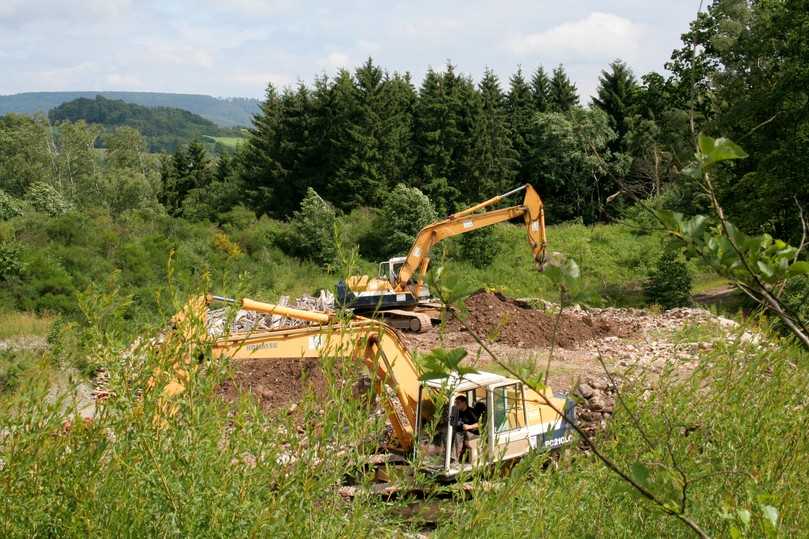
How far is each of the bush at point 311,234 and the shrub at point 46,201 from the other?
9578 millimetres

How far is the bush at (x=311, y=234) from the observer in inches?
1222

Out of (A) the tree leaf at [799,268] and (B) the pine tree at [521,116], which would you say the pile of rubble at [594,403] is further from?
(B) the pine tree at [521,116]

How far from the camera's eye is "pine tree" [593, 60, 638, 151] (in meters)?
44.1

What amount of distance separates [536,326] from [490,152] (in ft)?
72.5

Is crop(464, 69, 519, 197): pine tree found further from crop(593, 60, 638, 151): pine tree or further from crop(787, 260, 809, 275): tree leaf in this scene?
crop(787, 260, 809, 275): tree leaf

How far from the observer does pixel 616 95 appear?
4450 cm

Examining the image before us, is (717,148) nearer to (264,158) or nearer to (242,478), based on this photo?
(242,478)

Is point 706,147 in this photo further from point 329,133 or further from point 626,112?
point 626,112

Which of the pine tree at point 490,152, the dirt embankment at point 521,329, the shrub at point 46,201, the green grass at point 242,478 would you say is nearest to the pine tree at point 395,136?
the pine tree at point 490,152

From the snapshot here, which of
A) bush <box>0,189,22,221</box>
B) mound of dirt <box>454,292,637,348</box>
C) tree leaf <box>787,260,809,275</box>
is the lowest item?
mound of dirt <box>454,292,637,348</box>

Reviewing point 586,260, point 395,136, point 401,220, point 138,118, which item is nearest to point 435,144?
point 395,136

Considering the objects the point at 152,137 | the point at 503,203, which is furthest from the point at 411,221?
the point at 152,137

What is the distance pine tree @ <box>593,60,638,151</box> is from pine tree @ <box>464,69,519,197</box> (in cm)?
542

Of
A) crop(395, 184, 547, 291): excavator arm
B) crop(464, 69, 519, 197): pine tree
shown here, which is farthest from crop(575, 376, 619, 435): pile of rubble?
crop(464, 69, 519, 197): pine tree
